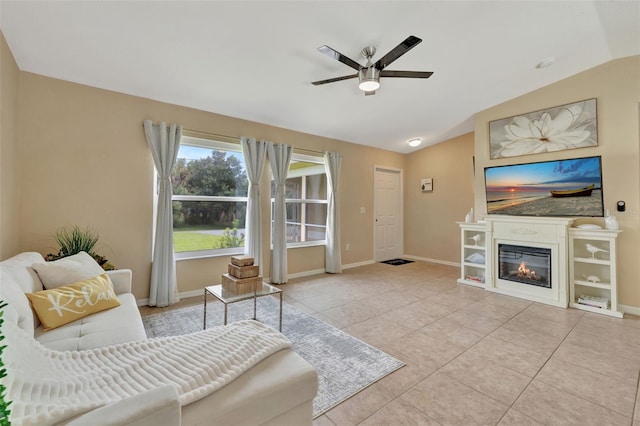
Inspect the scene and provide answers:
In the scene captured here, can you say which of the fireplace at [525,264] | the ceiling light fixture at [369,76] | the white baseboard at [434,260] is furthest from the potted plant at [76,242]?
the white baseboard at [434,260]

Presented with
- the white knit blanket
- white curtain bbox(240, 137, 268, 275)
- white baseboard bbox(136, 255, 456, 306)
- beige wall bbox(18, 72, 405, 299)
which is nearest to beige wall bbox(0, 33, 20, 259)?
beige wall bbox(18, 72, 405, 299)

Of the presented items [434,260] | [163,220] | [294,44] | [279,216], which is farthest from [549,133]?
[163,220]

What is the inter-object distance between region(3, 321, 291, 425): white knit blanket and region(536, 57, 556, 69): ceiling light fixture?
4157 millimetres

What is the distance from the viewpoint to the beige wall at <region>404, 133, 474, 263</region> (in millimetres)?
5480

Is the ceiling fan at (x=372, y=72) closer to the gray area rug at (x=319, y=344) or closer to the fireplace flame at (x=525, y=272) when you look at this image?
the gray area rug at (x=319, y=344)

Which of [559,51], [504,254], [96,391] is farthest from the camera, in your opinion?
[504,254]

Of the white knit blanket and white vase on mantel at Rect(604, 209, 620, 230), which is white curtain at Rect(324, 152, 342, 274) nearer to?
white vase on mantel at Rect(604, 209, 620, 230)

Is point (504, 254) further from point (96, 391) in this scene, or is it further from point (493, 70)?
point (96, 391)

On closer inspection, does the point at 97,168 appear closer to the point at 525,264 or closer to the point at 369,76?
the point at 369,76

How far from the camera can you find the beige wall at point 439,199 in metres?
5.48

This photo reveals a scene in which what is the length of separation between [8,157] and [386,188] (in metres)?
5.64

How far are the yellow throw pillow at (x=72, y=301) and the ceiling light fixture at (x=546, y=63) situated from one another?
16.4ft

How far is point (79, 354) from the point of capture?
124 cm

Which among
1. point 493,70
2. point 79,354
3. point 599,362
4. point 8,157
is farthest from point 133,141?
point 599,362
